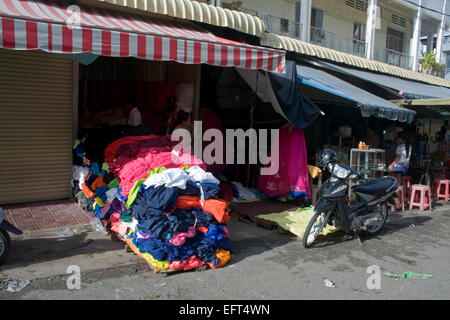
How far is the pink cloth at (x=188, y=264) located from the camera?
4469mm

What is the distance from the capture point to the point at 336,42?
15469 mm

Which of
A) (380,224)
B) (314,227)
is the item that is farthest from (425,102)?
(314,227)

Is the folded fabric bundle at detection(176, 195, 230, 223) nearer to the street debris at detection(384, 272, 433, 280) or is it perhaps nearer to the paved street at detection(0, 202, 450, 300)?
the paved street at detection(0, 202, 450, 300)

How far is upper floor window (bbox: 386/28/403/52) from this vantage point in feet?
59.2

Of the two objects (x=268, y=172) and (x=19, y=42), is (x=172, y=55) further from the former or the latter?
(x=268, y=172)

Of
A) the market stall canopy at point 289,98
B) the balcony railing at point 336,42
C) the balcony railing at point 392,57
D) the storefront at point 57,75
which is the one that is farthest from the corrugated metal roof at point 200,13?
the balcony railing at point 392,57

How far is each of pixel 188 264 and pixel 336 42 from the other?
1339cm

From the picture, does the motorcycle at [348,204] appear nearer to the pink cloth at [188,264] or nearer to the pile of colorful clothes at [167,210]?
the pile of colorful clothes at [167,210]

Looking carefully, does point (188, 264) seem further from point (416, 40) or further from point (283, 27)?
point (416, 40)

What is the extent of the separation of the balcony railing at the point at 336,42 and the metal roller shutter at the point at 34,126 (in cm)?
1029

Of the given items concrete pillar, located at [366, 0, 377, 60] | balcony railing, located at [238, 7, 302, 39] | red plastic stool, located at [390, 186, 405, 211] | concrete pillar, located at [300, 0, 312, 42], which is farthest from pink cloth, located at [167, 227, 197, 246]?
concrete pillar, located at [366, 0, 377, 60]

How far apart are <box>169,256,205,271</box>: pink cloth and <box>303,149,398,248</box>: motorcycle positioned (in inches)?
69.7
